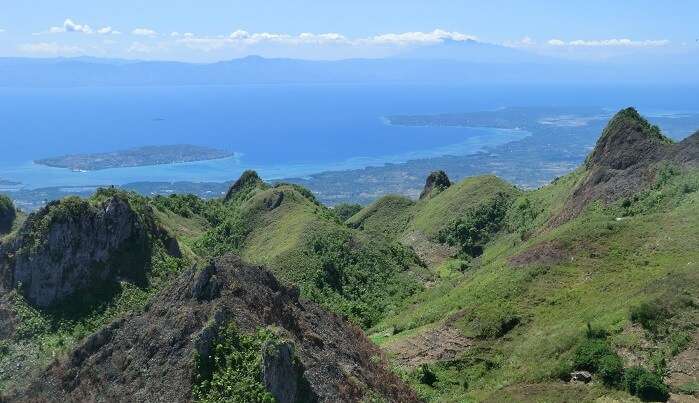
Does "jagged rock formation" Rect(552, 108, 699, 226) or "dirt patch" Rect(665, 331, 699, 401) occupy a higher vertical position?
"jagged rock formation" Rect(552, 108, 699, 226)

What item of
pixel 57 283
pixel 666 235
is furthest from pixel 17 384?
pixel 666 235

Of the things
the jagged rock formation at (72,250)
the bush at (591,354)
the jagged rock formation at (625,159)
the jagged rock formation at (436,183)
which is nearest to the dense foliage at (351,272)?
the jagged rock formation at (625,159)

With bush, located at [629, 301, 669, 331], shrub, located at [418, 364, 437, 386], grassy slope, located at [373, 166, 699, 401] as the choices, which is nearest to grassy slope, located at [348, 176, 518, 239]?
grassy slope, located at [373, 166, 699, 401]

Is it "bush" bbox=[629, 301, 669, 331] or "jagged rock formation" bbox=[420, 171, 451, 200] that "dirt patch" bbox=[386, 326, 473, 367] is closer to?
"bush" bbox=[629, 301, 669, 331]

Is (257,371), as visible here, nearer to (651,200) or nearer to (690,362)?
(690,362)

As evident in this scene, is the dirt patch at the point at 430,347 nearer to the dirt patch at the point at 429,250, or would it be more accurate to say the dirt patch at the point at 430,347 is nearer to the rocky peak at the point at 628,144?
the dirt patch at the point at 429,250
